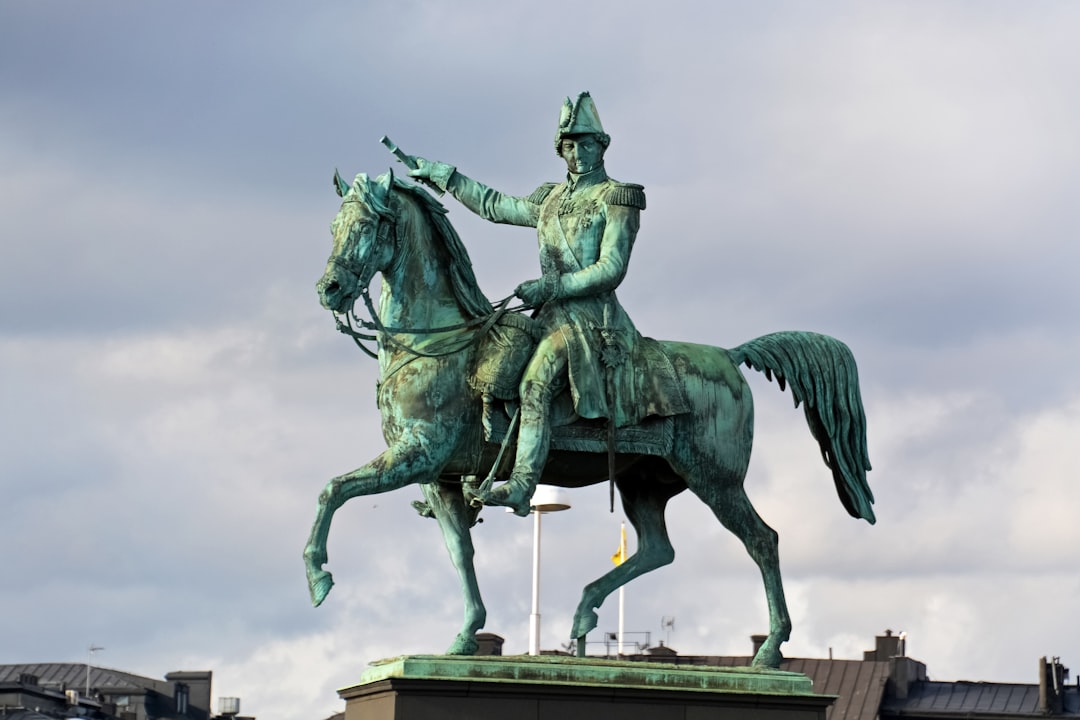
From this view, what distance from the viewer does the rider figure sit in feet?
58.6

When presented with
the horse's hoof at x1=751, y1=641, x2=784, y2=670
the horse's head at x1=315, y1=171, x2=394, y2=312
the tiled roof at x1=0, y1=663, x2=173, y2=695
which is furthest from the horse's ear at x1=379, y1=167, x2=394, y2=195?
the tiled roof at x1=0, y1=663, x2=173, y2=695

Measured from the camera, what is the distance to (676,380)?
61.3 ft

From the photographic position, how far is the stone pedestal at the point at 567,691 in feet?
56.6

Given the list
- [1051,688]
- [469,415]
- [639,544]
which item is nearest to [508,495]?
[469,415]

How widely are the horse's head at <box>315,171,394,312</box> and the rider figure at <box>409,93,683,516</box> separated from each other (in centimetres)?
133

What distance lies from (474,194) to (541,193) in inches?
22.7

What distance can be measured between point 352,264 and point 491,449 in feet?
6.22

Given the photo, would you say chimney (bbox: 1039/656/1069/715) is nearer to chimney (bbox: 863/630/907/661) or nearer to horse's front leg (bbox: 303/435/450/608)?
chimney (bbox: 863/630/907/661)

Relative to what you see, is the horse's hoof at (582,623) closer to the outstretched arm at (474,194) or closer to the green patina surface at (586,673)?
the green patina surface at (586,673)

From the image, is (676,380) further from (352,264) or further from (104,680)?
(104,680)

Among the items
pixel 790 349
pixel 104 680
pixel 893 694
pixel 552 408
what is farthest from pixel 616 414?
pixel 104 680

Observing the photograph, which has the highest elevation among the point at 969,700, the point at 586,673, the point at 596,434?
the point at 969,700

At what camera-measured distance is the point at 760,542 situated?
62.7ft

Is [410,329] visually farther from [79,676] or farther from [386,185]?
[79,676]
